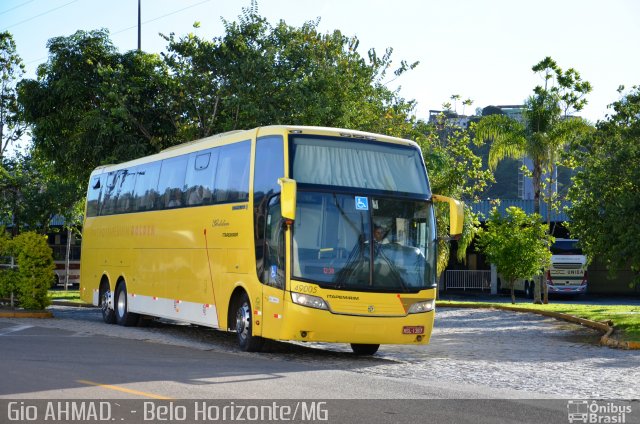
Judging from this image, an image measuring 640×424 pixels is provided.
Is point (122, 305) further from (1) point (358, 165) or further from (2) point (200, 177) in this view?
(1) point (358, 165)

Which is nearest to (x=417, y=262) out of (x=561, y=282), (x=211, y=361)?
(x=211, y=361)

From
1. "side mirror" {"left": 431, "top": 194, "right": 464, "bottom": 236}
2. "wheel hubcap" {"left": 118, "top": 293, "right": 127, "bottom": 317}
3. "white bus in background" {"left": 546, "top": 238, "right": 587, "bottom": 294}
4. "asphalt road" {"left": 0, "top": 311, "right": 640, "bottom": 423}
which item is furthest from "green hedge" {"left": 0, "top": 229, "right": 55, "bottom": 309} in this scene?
"white bus in background" {"left": 546, "top": 238, "right": 587, "bottom": 294}

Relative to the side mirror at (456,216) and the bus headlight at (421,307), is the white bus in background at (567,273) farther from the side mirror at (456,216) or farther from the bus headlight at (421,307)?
the bus headlight at (421,307)

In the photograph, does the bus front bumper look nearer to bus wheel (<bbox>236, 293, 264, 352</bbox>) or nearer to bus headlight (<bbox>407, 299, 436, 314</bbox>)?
bus headlight (<bbox>407, 299, 436, 314</bbox>)

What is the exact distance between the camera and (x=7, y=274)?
27547 mm

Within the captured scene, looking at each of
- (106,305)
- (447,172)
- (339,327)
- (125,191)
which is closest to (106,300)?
(106,305)

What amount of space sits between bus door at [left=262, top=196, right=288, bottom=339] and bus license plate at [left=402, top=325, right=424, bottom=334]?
212 cm

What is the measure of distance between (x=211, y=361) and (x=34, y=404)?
5601mm

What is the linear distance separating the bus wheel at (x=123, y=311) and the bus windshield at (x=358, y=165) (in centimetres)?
943

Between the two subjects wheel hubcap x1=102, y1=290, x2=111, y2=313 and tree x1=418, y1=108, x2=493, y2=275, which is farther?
tree x1=418, y1=108, x2=493, y2=275

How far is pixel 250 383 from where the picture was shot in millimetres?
12891

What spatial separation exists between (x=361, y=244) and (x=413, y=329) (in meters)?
1.72

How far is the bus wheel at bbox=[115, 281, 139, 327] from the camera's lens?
25.1 m

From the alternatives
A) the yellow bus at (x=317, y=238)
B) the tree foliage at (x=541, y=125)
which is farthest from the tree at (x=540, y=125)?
the yellow bus at (x=317, y=238)
